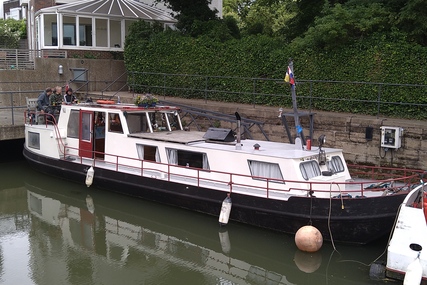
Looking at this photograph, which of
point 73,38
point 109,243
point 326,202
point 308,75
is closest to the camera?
point 326,202

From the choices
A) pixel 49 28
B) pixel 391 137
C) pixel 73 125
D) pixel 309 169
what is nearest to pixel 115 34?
pixel 49 28

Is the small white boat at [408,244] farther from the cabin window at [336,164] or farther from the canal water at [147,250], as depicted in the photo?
the cabin window at [336,164]

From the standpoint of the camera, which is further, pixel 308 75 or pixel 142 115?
pixel 308 75

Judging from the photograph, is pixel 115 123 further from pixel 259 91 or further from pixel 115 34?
pixel 115 34

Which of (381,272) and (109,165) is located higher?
(109,165)

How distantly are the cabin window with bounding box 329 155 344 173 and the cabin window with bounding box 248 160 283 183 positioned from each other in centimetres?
129

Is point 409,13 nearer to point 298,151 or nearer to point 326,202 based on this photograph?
point 298,151

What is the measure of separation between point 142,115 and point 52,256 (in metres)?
5.12

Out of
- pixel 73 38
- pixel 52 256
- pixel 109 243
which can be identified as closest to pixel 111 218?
pixel 109 243

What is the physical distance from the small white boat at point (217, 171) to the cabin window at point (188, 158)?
0.08 ft

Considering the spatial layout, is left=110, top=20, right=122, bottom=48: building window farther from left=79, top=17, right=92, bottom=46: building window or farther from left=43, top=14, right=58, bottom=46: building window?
left=43, top=14, right=58, bottom=46: building window

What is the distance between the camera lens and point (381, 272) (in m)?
8.82

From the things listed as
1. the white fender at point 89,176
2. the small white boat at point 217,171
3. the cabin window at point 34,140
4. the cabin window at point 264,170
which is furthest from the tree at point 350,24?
the cabin window at point 34,140

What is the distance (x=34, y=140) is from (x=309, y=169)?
9170 mm
